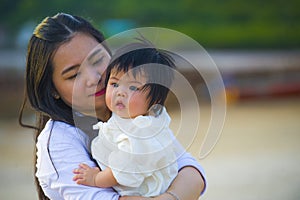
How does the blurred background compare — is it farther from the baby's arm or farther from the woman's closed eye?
the baby's arm

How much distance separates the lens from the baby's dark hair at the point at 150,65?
1.89 m

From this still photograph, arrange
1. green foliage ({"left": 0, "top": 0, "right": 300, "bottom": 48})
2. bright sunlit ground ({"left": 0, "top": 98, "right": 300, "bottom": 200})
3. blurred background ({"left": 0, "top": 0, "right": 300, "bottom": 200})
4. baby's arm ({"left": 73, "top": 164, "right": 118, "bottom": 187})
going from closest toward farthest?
baby's arm ({"left": 73, "top": 164, "right": 118, "bottom": 187}), bright sunlit ground ({"left": 0, "top": 98, "right": 300, "bottom": 200}), blurred background ({"left": 0, "top": 0, "right": 300, "bottom": 200}), green foliage ({"left": 0, "top": 0, "right": 300, "bottom": 48})

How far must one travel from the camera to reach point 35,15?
14.0 metres

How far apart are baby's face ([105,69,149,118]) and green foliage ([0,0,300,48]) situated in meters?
13.1

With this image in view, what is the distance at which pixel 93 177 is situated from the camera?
188 centimetres

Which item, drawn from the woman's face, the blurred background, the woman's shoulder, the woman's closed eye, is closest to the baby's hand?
the woman's shoulder

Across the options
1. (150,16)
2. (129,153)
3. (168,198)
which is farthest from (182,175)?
(150,16)

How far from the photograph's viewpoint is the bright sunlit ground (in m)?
6.17

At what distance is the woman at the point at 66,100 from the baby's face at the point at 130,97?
176mm

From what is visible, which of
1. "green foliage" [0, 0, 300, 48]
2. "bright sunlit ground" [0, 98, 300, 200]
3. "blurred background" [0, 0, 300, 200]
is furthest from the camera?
"green foliage" [0, 0, 300, 48]

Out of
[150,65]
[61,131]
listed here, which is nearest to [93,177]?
[61,131]

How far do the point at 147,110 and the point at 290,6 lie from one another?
49.8 ft

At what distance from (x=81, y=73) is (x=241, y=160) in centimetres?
543

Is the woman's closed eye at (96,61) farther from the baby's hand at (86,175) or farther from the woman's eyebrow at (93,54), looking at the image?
the baby's hand at (86,175)
